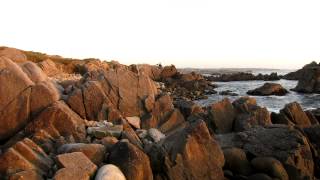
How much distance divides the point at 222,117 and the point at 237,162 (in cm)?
533

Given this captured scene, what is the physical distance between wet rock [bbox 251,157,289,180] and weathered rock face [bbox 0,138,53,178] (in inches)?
220

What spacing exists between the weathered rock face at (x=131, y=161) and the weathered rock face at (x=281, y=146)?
385cm

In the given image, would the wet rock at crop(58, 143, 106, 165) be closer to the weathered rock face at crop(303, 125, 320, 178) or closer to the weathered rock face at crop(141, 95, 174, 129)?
the weathered rock face at crop(141, 95, 174, 129)

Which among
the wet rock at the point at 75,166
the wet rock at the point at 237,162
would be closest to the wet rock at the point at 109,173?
the wet rock at the point at 75,166

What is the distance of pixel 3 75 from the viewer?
1457 cm

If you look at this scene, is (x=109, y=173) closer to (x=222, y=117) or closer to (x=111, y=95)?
(x=111, y=95)

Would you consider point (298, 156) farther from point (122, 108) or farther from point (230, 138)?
point (122, 108)

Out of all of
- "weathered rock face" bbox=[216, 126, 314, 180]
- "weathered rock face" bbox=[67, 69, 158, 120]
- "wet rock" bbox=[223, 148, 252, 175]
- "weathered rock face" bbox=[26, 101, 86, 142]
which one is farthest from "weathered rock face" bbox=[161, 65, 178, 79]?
"wet rock" bbox=[223, 148, 252, 175]

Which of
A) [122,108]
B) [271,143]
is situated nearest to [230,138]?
[271,143]

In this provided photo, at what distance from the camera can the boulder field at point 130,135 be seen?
10664 mm

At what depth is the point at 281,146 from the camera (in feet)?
44.0

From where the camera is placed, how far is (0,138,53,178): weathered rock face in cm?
1020

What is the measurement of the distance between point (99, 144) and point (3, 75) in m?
4.90

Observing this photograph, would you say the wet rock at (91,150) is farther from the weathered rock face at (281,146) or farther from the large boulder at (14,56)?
the large boulder at (14,56)
